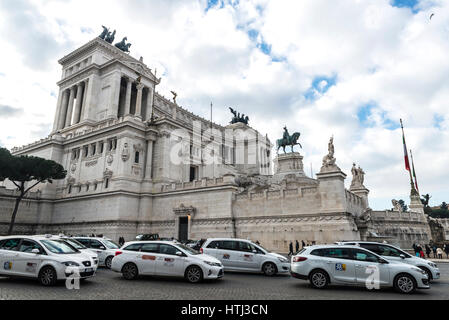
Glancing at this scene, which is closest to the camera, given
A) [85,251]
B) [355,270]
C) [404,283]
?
[404,283]

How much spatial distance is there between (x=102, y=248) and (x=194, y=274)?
26.4 ft

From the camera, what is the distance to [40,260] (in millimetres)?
9930

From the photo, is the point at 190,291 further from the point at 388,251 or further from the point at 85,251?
the point at 388,251

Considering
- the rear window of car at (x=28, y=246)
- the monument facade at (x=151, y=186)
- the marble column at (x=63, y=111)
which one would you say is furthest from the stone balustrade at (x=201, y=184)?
the marble column at (x=63, y=111)

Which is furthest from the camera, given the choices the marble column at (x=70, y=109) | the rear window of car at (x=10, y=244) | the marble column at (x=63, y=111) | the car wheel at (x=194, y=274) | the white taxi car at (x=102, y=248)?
the marble column at (x=70, y=109)

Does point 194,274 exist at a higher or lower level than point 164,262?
lower

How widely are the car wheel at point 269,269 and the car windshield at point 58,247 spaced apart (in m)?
8.32

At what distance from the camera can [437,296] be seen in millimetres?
9367

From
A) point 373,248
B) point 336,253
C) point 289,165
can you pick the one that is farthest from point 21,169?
point 373,248

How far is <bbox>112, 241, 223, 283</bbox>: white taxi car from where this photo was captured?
11.1 meters

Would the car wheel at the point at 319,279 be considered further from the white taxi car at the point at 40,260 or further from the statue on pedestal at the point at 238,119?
the statue on pedestal at the point at 238,119

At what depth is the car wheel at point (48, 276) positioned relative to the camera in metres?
9.75

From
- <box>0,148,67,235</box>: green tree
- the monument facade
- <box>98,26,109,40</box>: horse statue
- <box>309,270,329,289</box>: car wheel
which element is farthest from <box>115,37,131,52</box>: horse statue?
<box>309,270,329,289</box>: car wheel

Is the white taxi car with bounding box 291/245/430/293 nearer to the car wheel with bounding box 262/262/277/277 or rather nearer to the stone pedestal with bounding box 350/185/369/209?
the car wheel with bounding box 262/262/277/277
